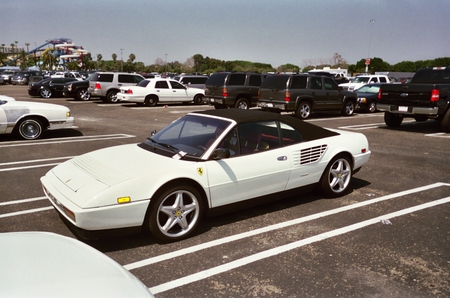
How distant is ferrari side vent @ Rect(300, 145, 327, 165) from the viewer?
5.34 m

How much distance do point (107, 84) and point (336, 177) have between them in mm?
19315

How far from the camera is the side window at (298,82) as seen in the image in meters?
15.5

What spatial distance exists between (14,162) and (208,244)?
18.1 ft

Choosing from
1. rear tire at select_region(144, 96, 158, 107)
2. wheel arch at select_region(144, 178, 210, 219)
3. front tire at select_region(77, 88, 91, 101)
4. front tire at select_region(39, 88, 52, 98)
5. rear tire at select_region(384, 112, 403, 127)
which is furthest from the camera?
front tire at select_region(39, 88, 52, 98)

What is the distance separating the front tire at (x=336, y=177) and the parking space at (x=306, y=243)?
147 mm

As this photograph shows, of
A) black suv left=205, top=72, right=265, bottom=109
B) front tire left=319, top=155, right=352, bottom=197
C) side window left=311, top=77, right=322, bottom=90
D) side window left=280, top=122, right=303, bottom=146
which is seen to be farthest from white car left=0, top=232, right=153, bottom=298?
black suv left=205, top=72, right=265, bottom=109

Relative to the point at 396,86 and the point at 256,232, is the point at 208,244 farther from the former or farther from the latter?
the point at 396,86

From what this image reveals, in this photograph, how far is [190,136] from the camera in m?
5.15

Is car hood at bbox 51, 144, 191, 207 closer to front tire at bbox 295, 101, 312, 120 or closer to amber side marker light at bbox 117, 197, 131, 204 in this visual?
amber side marker light at bbox 117, 197, 131, 204

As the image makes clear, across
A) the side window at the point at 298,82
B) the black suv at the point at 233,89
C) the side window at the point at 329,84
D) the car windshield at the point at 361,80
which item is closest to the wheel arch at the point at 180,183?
the side window at the point at 298,82

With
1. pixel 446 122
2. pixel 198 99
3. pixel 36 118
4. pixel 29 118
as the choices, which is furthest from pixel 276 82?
pixel 29 118

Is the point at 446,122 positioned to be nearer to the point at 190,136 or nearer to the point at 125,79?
the point at 190,136

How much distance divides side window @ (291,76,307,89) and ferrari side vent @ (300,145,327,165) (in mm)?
10173

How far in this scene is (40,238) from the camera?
8.92ft
